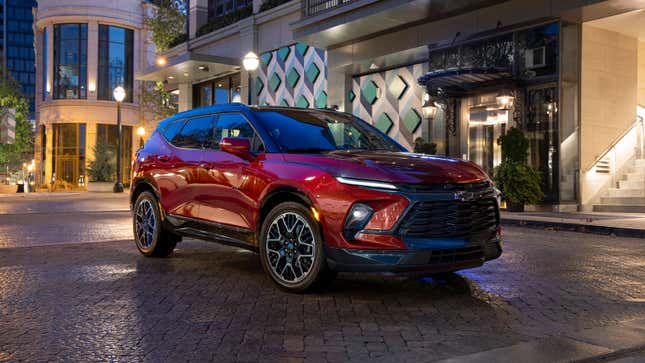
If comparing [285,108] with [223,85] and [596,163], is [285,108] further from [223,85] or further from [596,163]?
[223,85]

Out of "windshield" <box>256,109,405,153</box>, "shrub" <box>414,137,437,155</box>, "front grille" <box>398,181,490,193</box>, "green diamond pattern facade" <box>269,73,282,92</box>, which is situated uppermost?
"green diamond pattern facade" <box>269,73,282,92</box>

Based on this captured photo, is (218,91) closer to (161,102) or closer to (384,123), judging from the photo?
(161,102)

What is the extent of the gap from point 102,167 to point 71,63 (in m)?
24.0

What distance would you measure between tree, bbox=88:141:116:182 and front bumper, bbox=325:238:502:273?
3944cm

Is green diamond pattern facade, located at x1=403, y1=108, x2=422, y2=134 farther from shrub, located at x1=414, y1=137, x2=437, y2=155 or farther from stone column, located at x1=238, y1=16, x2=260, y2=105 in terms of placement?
stone column, located at x1=238, y1=16, x2=260, y2=105

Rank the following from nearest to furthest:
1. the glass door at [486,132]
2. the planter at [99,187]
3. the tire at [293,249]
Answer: the tire at [293,249]
the glass door at [486,132]
the planter at [99,187]

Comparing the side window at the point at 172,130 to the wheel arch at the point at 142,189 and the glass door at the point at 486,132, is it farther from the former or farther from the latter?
the glass door at the point at 486,132

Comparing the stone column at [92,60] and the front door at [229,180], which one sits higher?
the stone column at [92,60]

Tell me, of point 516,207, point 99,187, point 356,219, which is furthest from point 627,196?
point 99,187

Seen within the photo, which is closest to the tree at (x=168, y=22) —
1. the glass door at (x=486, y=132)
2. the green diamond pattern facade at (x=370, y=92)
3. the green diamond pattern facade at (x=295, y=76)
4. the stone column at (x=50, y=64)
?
the green diamond pattern facade at (x=295, y=76)

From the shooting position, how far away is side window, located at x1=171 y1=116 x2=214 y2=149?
23.9ft

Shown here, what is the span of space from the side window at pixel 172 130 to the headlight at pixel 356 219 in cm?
347

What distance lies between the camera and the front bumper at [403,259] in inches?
201

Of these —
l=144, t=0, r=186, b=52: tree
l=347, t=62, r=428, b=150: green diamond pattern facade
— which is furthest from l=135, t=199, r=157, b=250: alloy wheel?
l=144, t=0, r=186, b=52: tree
